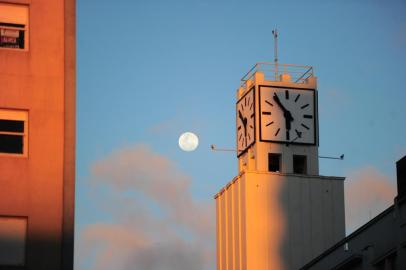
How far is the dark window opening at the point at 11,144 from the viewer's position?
37344 millimetres

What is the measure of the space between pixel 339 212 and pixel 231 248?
25.7ft

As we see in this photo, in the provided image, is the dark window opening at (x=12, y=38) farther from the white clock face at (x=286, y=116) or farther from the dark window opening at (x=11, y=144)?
the white clock face at (x=286, y=116)

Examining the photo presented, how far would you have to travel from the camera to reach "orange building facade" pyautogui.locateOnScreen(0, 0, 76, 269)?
3675 cm

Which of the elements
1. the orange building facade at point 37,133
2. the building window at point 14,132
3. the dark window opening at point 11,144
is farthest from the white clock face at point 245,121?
the dark window opening at point 11,144

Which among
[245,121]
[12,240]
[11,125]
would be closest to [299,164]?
[245,121]

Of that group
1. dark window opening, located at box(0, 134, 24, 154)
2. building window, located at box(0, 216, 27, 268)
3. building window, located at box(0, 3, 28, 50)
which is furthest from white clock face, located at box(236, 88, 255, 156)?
building window, located at box(0, 216, 27, 268)

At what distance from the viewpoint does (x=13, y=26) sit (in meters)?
38.8

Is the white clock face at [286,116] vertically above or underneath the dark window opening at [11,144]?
above

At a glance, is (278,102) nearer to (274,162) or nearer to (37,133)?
(274,162)

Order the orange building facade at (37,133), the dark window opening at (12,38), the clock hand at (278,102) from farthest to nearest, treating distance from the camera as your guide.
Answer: the clock hand at (278,102), the dark window opening at (12,38), the orange building facade at (37,133)

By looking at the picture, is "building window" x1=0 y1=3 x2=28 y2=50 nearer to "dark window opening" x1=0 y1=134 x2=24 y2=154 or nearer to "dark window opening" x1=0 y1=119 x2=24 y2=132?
"dark window opening" x1=0 y1=119 x2=24 y2=132

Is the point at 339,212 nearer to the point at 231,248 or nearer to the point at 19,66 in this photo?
the point at 231,248

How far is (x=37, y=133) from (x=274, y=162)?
47.0m

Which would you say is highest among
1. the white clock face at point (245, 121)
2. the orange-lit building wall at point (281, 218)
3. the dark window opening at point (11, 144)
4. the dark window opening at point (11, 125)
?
the white clock face at point (245, 121)
